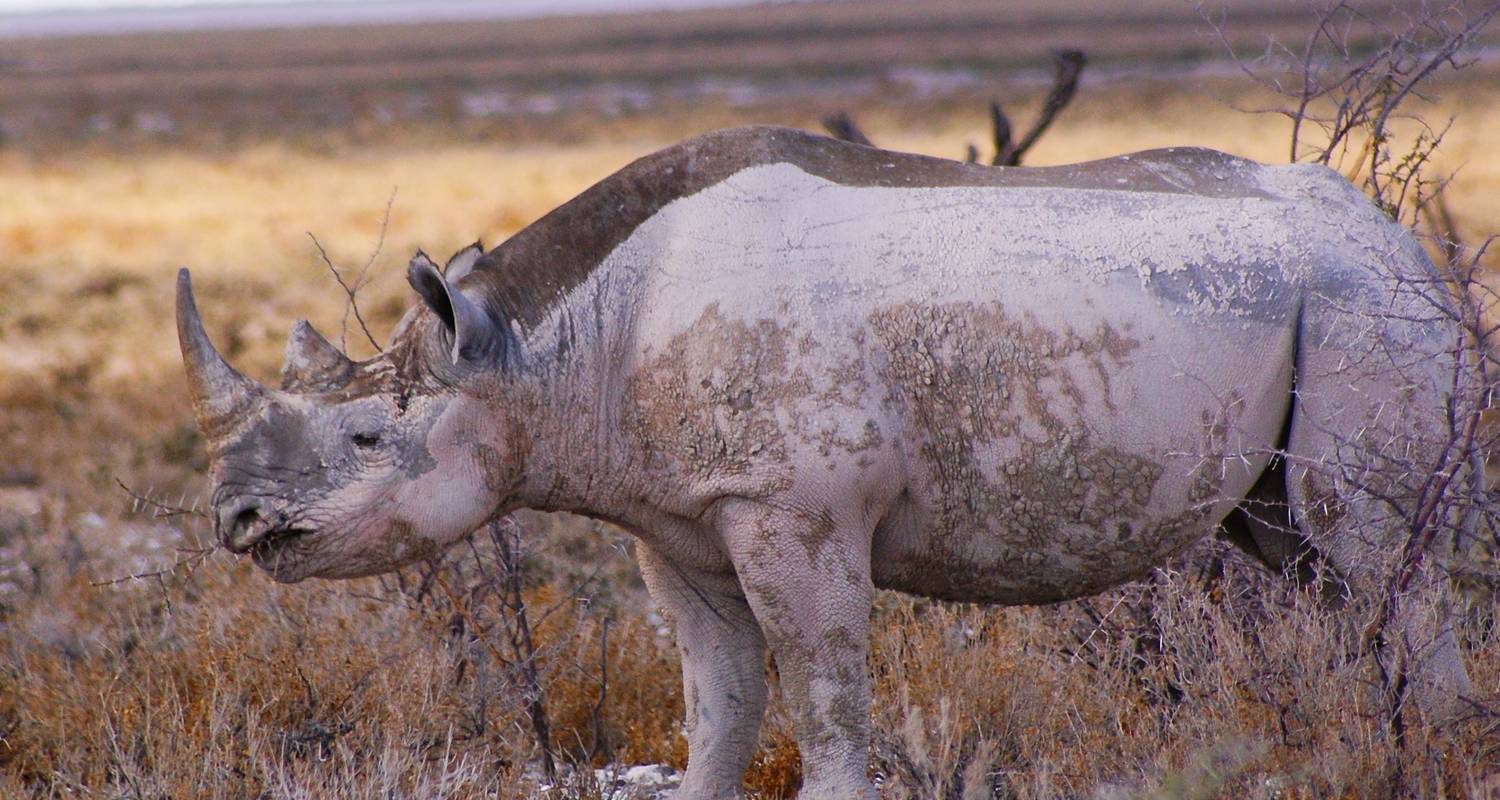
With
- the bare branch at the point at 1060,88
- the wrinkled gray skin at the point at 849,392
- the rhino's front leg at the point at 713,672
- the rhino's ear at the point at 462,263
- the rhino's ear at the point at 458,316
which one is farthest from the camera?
the bare branch at the point at 1060,88

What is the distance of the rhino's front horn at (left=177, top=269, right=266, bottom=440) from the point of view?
12.9 feet

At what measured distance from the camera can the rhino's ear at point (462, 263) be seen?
4230 millimetres

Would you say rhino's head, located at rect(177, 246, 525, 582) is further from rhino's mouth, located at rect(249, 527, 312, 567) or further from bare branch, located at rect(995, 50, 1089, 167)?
bare branch, located at rect(995, 50, 1089, 167)

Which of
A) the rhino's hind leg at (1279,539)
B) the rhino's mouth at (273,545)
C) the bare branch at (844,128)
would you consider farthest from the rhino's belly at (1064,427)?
the bare branch at (844,128)

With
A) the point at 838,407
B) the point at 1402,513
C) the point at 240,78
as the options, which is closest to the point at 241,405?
the point at 838,407

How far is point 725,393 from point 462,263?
31.3 inches

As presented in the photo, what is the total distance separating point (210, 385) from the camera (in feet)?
13.0

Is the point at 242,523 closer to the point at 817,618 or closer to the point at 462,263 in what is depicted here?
the point at 462,263

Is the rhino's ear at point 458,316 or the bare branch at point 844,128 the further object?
the bare branch at point 844,128

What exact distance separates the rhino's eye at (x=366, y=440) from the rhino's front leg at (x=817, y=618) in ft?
2.79

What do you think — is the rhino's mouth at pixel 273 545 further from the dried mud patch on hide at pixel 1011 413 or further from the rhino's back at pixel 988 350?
the dried mud patch on hide at pixel 1011 413

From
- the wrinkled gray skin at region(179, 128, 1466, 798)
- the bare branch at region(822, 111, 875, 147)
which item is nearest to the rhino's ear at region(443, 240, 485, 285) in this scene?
the wrinkled gray skin at region(179, 128, 1466, 798)

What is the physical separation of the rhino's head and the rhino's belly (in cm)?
100

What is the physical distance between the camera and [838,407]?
3.97 metres
